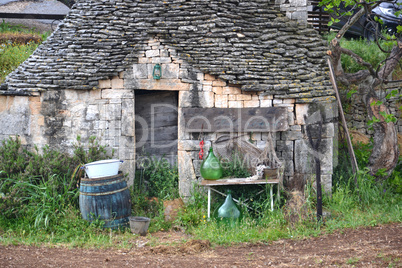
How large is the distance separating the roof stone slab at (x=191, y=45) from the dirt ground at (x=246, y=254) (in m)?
2.63

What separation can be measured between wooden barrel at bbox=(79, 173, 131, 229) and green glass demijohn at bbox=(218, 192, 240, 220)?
1633 millimetres

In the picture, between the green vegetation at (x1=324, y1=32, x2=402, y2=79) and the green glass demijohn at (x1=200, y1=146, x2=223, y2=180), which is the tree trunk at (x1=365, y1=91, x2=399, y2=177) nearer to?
the green vegetation at (x1=324, y1=32, x2=402, y2=79)

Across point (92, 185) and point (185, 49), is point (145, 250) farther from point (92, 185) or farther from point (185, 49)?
point (185, 49)

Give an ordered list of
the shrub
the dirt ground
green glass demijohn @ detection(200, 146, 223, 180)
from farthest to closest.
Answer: green glass demijohn @ detection(200, 146, 223, 180) → the shrub → the dirt ground

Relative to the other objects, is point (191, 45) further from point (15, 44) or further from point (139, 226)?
point (15, 44)

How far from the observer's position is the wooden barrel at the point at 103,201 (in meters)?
6.49

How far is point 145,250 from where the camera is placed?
5852 millimetres

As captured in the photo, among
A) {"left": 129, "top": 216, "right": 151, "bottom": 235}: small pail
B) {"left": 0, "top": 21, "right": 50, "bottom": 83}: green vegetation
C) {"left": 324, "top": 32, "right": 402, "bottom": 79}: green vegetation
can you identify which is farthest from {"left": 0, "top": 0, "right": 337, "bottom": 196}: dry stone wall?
{"left": 0, "top": 21, "right": 50, "bottom": 83}: green vegetation

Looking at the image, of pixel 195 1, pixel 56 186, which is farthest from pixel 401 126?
pixel 56 186

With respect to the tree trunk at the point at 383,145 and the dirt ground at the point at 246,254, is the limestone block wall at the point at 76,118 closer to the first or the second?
the dirt ground at the point at 246,254

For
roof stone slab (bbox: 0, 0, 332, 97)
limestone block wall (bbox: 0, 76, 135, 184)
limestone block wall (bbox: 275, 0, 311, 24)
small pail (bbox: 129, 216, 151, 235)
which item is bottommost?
small pail (bbox: 129, 216, 151, 235)

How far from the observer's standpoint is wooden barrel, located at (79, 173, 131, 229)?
6.49m

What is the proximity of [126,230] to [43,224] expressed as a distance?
1.37m

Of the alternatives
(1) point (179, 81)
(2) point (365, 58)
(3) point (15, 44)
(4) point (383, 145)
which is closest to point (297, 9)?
(1) point (179, 81)
